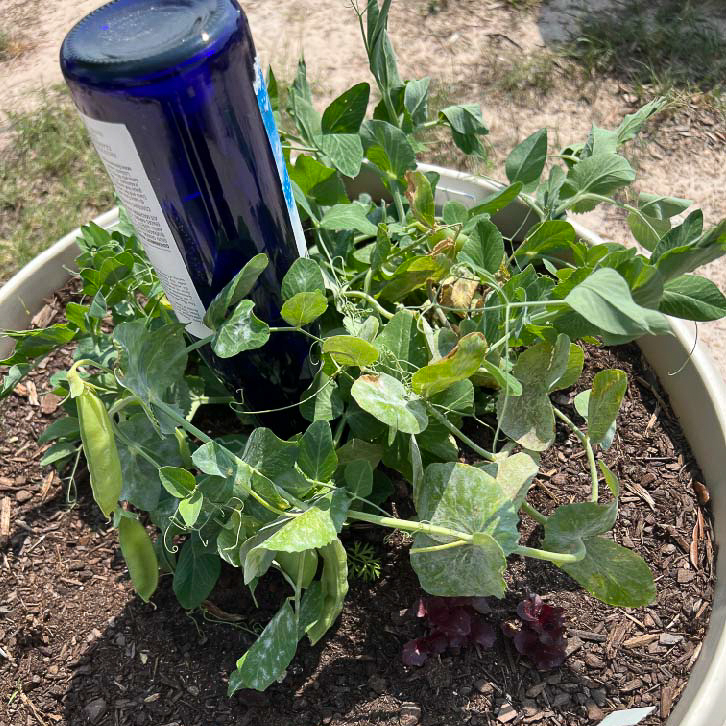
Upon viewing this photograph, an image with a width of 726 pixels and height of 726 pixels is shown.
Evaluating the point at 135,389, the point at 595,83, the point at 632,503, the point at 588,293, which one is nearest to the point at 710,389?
the point at 632,503

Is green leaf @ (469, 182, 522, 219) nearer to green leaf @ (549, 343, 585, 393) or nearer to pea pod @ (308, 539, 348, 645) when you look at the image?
green leaf @ (549, 343, 585, 393)

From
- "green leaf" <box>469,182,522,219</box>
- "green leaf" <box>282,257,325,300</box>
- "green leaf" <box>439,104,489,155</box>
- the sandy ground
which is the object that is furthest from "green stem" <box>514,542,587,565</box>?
the sandy ground

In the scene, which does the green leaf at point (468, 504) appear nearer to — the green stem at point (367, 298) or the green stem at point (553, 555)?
the green stem at point (553, 555)

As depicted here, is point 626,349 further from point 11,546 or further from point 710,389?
point 11,546

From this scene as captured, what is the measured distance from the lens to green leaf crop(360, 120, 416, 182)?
36.1 inches

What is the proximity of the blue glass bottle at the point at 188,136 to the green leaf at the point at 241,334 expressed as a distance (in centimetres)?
6

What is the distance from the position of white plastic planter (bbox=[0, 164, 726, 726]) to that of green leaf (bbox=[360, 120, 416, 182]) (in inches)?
5.9

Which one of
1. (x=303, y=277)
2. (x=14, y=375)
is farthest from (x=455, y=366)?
(x=14, y=375)

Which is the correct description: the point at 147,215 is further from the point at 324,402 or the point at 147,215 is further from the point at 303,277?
the point at 324,402

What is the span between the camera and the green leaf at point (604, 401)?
0.72 metres

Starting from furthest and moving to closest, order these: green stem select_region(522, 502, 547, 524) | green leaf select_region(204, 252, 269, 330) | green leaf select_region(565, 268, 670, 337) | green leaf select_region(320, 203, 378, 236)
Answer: green leaf select_region(320, 203, 378, 236) → green stem select_region(522, 502, 547, 524) → green leaf select_region(204, 252, 269, 330) → green leaf select_region(565, 268, 670, 337)

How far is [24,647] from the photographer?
842 millimetres

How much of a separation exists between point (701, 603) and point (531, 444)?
27cm

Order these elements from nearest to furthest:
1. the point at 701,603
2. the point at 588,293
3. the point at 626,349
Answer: the point at 588,293, the point at 701,603, the point at 626,349
